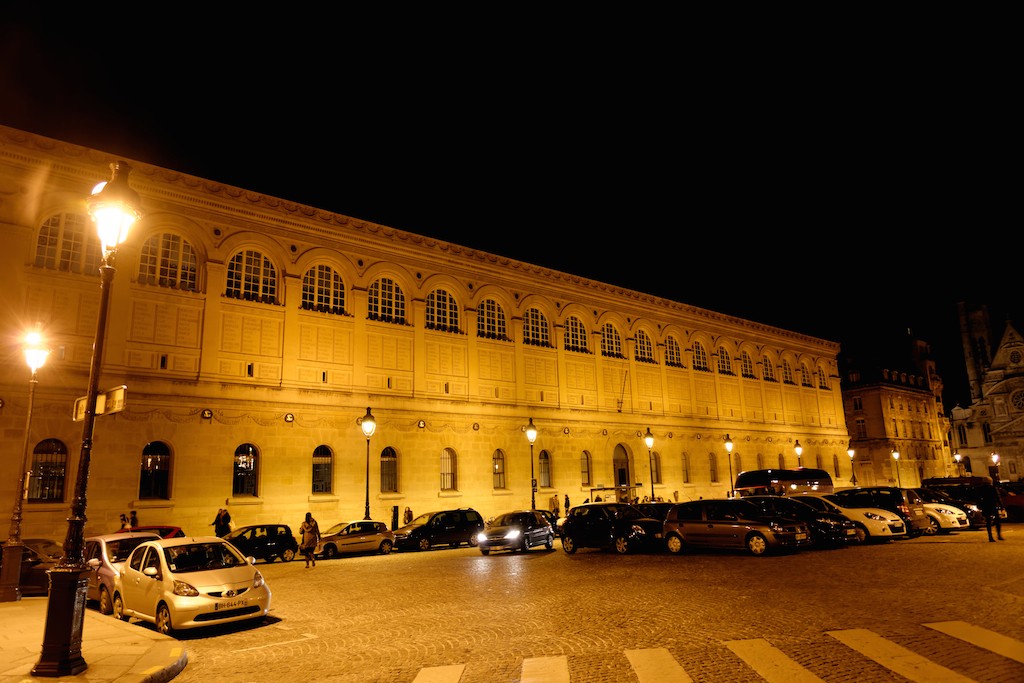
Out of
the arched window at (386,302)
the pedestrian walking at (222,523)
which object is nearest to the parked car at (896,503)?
the arched window at (386,302)

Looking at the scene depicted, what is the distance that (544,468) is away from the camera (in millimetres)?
36969

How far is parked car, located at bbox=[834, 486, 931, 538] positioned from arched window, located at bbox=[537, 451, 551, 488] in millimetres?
16899

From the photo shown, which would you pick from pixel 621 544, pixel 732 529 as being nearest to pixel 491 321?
pixel 621 544

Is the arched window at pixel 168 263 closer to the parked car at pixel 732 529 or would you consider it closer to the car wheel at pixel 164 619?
the car wheel at pixel 164 619

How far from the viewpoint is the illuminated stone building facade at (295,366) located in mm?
23125

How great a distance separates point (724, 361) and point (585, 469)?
61.7ft

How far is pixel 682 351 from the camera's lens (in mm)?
47812

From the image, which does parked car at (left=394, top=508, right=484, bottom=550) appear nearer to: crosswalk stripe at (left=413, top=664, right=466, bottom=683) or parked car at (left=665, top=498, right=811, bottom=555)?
parked car at (left=665, top=498, right=811, bottom=555)

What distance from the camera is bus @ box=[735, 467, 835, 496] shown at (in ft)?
101

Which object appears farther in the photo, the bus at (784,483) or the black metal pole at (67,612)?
the bus at (784,483)

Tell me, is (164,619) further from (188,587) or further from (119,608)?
(119,608)

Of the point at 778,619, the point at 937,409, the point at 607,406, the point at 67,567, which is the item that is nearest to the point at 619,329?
the point at 607,406

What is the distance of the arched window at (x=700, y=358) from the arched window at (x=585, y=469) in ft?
45.6

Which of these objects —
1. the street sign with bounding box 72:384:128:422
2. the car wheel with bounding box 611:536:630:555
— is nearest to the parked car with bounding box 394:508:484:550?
the car wheel with bounding box 611:536:630:555
